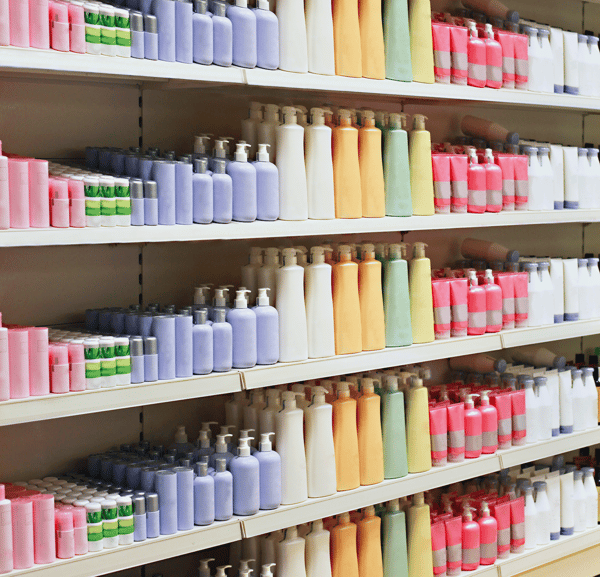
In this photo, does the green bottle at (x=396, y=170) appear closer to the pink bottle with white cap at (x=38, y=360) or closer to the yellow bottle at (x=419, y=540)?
the yellow bottle at (x=419, y=540)

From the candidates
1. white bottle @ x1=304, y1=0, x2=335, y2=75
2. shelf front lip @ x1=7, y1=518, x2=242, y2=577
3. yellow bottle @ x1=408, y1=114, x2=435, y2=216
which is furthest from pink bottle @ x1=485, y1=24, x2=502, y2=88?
shelf front lip @ x1=7, y1=518, x2=242, y2=577

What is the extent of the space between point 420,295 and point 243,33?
1.06 m

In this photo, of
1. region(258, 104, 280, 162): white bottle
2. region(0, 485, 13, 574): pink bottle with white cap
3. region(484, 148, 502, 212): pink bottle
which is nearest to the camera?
region(0, 485, 13, 574): pink bottle with white cap

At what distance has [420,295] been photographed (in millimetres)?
3018

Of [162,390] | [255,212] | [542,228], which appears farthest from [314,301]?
[542,228]

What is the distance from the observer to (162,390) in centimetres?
237

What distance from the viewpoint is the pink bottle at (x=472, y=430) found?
3.17 metres

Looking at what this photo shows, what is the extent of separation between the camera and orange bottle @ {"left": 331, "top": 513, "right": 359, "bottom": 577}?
278 cm

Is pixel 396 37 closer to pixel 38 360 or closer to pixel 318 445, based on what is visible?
pixel 318 445

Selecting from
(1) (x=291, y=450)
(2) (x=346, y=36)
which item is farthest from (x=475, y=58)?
(1) (x=291, y=450)

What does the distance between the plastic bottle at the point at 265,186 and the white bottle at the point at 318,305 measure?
0.22m

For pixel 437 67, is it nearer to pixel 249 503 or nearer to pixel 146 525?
pixel 249 503

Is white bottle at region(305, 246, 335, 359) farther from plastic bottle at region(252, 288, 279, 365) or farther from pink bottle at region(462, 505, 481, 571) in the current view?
pink bottle at region(462, 505, 481, 571)

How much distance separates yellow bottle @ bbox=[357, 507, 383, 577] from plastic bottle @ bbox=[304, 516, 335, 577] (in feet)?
0.50
